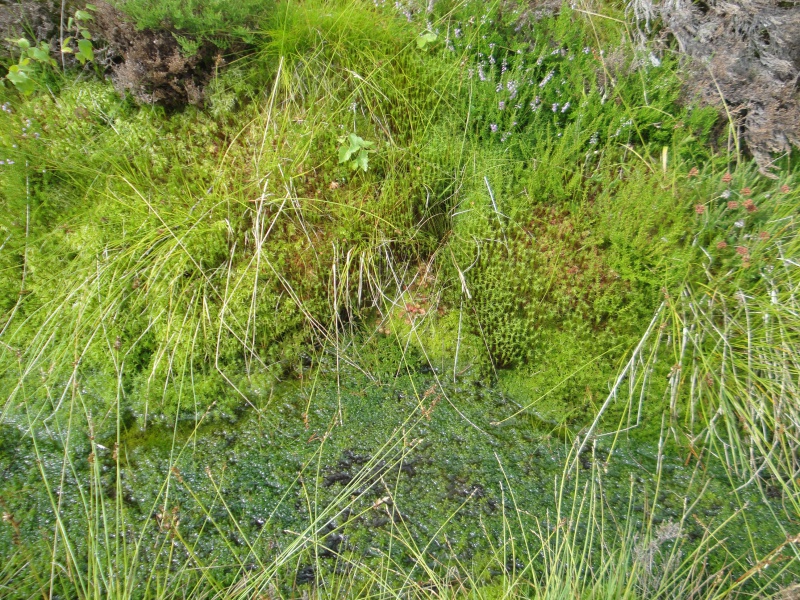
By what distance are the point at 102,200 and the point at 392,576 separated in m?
2.17

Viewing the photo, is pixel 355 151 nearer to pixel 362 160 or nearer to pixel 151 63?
pixel 362 160

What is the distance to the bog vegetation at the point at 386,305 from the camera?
2037 millimetres

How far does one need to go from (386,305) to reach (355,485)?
3.03 ft

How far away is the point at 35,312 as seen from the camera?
8.29 ft

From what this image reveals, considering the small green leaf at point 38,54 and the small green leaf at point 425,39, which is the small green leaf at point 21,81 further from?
the small green leaf at point 425,39

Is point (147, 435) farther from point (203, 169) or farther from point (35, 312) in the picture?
point (203, 169)

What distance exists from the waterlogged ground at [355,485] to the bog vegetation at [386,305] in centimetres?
1

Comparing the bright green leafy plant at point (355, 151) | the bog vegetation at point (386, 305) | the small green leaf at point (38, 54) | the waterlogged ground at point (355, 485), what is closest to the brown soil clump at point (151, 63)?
the bog vegetation at point (386, 305)

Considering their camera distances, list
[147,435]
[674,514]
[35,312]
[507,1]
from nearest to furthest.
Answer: [674,514], [147,435], [35,312], [507,1]

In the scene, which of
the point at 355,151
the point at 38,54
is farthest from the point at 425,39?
the point at 38,54

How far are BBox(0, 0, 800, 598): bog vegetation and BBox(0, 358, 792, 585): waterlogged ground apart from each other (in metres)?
0.01

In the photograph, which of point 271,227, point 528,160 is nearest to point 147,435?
point 271,227

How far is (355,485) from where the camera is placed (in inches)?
83.8

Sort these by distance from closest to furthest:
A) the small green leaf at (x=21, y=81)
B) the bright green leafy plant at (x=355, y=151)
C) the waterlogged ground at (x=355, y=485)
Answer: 1. the waterlogged ground at (x=355, y=485)
2. the small green leaf at (x=21, y=81)
3. the bright green leafy plant at (x=355, y=151)
